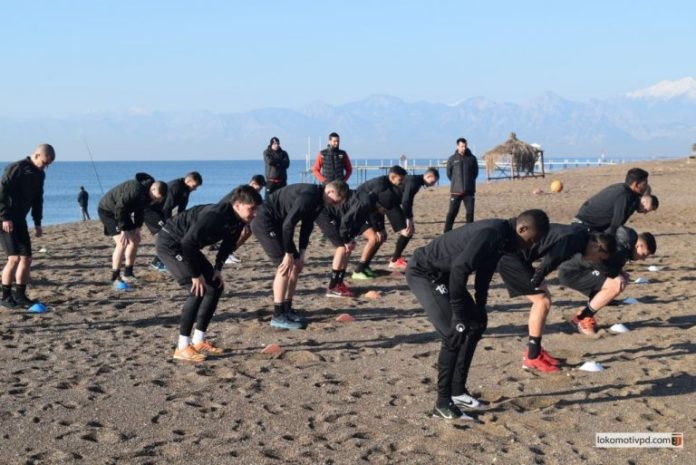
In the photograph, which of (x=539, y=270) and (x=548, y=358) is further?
(x=548, y=358)

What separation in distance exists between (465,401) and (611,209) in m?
4.34

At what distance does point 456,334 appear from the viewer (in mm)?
5988

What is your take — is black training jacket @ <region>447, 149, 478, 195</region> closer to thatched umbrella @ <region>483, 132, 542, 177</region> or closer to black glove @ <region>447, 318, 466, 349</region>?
black glove @ <region>447, 318, 466, 349</region>

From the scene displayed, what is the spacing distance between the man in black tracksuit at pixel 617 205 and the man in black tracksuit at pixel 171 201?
A: 5.47 meters

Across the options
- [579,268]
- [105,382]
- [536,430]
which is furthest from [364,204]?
[536,430]

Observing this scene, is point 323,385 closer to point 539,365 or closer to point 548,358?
point 539,365

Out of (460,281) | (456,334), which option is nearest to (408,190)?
(456,334)

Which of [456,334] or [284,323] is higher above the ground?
[456,334]

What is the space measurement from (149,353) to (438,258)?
3397 millimetres

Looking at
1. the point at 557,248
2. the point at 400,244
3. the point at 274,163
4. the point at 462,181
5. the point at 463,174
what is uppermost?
the point at 274,163

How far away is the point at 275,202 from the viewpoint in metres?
9.22

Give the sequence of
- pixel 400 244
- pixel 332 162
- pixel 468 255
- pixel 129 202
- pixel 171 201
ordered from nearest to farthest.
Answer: pixel 468 255
pixel 129 202
pixel 171 201
pixel 400 244
pixel 332 162

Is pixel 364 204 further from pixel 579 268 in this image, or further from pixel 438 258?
pixel 438 258

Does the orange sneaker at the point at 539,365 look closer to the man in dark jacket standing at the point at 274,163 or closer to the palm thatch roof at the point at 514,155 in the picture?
the man in dark jacket standing at the point at 274,163
